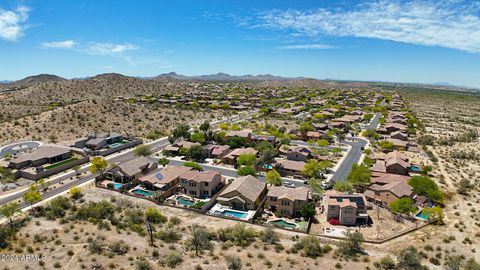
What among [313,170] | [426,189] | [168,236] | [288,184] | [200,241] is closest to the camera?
[200,241]

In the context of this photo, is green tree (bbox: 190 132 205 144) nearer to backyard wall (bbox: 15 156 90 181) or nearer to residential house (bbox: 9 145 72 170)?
backyard wall (bbox: 15 156 90 181)

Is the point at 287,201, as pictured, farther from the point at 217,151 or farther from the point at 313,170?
the point at 217,151

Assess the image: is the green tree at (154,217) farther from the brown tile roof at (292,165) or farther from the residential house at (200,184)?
the brown tile roof at (292,165)

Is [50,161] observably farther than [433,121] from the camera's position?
No

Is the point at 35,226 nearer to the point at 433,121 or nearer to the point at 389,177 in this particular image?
the point at 389,177

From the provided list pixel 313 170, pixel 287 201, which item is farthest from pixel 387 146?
pixel 287 201

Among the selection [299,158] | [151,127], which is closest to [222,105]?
[151,127]
